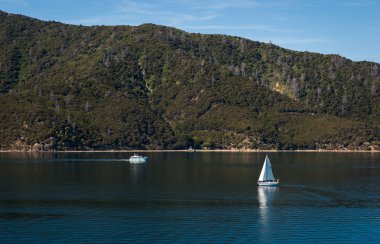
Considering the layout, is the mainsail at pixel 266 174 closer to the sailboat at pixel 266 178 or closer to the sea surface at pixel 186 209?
the sailboat at pixel 266 178

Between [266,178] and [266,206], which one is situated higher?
[266,178]

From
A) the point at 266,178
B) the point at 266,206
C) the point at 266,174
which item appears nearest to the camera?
the point at 266,206

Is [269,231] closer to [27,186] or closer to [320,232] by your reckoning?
[320,232]

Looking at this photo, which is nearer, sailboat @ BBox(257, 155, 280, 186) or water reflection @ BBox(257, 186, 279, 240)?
water reflection @ BBox(257, 186, 279, 240)

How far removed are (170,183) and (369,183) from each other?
48.8 m

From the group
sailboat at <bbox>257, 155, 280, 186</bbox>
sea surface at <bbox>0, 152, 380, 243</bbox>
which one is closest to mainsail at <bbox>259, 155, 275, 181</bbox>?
sailboat at <bbox>257, 155, 280, 186</bbox>

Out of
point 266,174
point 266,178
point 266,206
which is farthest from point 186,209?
point 266,174

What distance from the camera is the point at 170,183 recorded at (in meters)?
158

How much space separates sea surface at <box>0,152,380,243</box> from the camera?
3346 inches

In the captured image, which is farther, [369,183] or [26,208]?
[369,183]

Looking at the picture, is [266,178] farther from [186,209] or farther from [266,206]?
[186,209]

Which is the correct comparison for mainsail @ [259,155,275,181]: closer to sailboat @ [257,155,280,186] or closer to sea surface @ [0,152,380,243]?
sailboat @ [257,155,280,186]

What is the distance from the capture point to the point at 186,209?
4286 inches

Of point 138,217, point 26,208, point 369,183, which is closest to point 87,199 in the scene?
point 26,208
